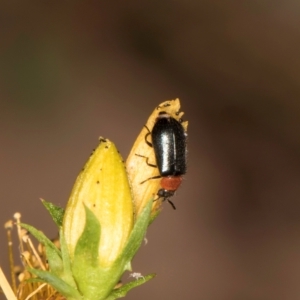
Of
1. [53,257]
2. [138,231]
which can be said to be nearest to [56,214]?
[53,257]

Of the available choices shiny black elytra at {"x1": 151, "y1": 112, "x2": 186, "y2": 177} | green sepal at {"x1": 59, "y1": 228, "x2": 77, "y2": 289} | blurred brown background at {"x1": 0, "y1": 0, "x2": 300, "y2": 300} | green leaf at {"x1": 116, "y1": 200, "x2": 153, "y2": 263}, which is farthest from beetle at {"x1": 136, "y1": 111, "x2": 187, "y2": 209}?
blurred brown background at {"x1": 0, "y1": 0, "x2": 300, "y2": 300}

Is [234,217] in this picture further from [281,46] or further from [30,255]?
[30,255]

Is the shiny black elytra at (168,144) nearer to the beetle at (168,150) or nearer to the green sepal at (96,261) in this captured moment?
the beetle at (168,150)

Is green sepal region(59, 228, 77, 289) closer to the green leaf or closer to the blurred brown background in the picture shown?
the green leaf

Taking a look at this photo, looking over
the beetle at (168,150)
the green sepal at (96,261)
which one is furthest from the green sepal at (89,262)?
the beetle at (168,150)

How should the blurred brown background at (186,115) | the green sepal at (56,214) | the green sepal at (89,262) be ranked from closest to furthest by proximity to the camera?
the green sepal at (89,262)
the green sepal at (56,214)
the blurred brown background at (186,115)
